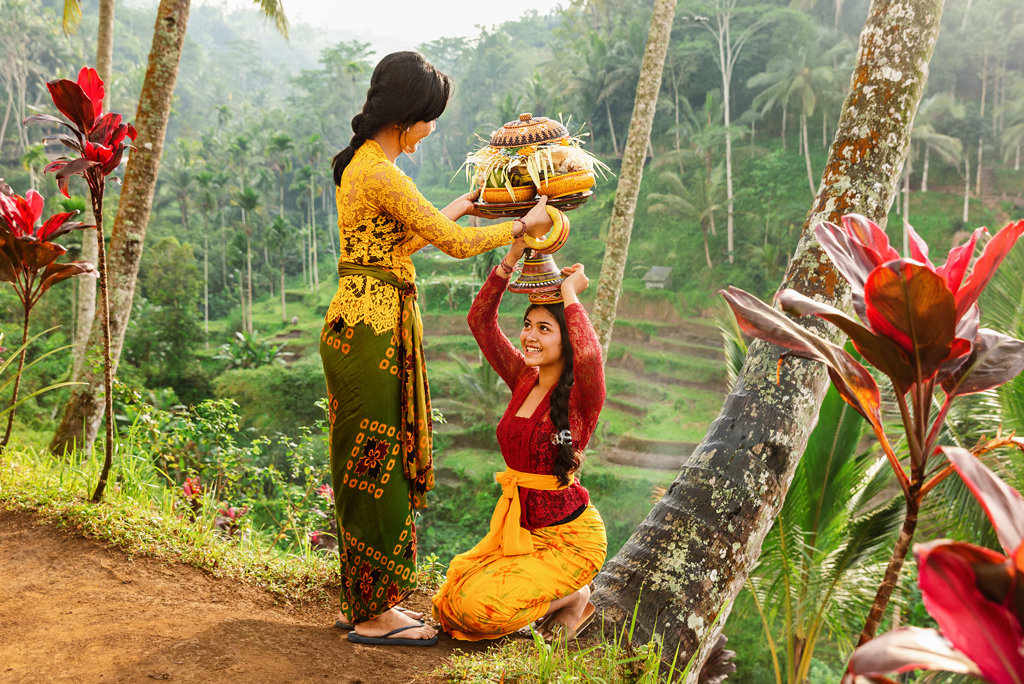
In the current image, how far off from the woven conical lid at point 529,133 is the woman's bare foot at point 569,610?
54.1 inches

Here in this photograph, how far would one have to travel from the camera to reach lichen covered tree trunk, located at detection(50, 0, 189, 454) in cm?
388

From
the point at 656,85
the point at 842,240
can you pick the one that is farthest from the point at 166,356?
the point at 842,240

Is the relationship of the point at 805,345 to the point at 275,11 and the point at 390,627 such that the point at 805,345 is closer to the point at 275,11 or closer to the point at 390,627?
the point at 390,627

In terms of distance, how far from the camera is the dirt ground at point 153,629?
1856 mm

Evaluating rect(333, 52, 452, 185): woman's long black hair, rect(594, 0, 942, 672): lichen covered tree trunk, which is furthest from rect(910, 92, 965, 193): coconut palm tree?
rect(333, 52, 452, 185): woman's long black hair

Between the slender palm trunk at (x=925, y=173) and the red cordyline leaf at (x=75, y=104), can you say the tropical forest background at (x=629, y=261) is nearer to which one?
the slender palm trunk at (x=925, y=173)

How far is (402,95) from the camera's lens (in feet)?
6.40

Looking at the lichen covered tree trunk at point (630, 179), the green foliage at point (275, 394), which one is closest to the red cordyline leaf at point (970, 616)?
the lichen covered tree trunk at point (630, 179)

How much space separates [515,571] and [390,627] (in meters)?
0.46

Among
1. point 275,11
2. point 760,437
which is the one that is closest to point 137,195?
point 760,437

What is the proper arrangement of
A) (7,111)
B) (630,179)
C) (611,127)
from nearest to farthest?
(630,179), (611,127), (7,111)

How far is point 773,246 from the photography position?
18.5m

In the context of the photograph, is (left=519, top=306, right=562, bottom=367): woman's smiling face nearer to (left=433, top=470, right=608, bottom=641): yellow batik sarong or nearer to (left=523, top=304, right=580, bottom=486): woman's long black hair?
(left=523, top=304, right=580, bottom=486): woman's long black hair

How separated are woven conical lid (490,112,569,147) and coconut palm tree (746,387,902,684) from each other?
1969mm
